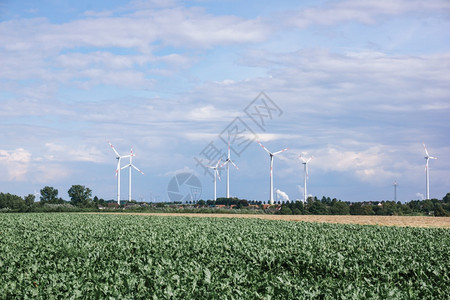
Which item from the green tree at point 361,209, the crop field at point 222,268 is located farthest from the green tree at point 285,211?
the crop field at point 222,268

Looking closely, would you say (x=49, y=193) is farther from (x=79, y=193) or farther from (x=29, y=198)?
(x=29, y=198)

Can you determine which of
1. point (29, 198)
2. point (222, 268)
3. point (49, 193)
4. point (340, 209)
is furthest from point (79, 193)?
point (222, 268)

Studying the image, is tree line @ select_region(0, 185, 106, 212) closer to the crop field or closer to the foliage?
the foliage

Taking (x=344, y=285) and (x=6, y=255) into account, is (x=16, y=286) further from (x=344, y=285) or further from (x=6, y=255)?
(x=344, y=285)

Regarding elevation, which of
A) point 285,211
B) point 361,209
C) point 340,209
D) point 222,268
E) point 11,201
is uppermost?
point 11,201

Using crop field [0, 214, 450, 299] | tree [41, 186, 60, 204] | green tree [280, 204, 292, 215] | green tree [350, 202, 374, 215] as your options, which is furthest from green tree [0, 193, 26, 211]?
green tree [350, 202, 374, 215]

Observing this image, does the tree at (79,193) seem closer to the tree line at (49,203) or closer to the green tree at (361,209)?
the tree line at (49,203)

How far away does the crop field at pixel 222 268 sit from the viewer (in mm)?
15008

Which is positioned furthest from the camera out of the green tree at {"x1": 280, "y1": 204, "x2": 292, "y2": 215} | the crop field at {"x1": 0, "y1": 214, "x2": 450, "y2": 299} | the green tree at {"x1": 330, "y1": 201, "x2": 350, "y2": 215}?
the green tree at {"x1": 330, "y1": 201, "x2": 350, "y2": 215}

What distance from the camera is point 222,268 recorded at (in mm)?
20672

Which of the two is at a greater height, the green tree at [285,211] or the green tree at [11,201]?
the green tree at [11,201]

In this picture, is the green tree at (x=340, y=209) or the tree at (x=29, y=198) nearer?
the tree at (x=29, y=198)

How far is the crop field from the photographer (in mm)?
15008

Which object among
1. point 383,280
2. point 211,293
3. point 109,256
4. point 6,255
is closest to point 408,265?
point 383,280
